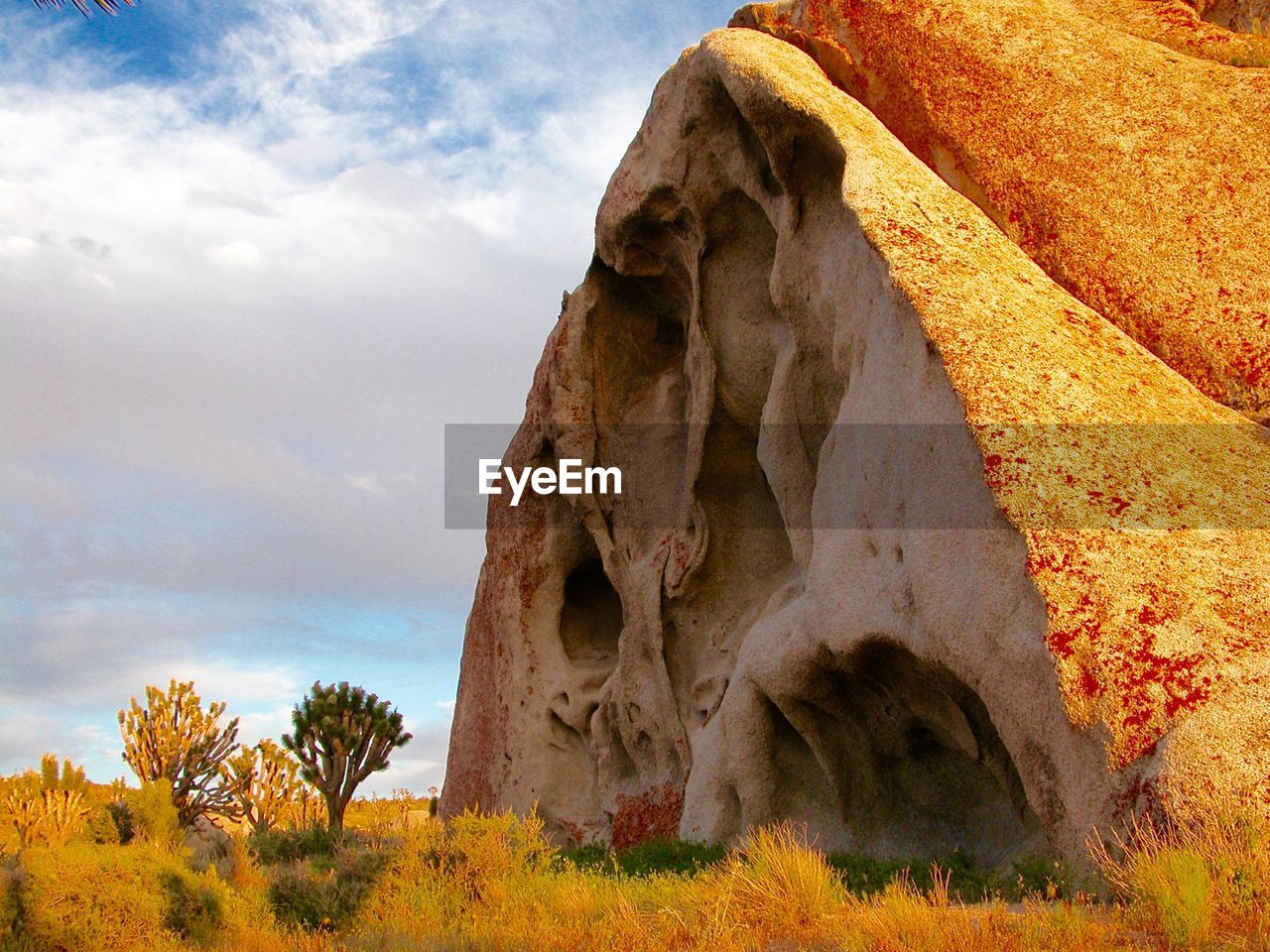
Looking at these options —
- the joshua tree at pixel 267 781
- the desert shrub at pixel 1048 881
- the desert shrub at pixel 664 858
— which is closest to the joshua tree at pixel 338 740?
the joshua tree at pixel 267 781

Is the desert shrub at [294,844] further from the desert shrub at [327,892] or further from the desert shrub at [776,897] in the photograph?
the desert shrub at [776,897]

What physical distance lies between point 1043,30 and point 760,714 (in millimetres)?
7974

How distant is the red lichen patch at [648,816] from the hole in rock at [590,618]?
2815 mm

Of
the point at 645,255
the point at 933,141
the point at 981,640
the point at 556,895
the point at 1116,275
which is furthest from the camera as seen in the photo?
the point at 645,255

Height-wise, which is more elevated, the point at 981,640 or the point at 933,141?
the point at 933,141

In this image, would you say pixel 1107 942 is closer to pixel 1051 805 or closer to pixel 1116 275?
pixel 1051 805

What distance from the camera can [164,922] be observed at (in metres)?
8.45

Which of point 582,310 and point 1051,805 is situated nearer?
point 1051,805

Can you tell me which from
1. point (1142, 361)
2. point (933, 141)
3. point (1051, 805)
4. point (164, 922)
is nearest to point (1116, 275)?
point (1142, 361)

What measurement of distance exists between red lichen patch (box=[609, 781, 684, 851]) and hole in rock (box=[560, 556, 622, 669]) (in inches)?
111

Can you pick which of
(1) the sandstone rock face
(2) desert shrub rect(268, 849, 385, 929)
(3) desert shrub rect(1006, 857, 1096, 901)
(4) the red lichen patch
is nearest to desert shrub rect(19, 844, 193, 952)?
(2) desert shrub rect(268, 849, 385, 929)

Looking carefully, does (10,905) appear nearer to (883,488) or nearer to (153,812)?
(883,488)

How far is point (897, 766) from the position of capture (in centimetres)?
1059

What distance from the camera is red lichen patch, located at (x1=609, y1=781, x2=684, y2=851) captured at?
45.2 ft
